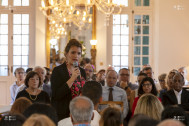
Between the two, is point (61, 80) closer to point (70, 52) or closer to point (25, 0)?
point (70, 52)

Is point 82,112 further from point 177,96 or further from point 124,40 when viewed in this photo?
point 124,40

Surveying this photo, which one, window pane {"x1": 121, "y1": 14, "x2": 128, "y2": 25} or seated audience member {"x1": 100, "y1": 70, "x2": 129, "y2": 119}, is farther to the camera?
window pane {"x1": 121, "y1": 14, "x2": 128, "y2": 25}

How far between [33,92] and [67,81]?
1.39 meters

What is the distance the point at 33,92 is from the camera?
14.9 feet

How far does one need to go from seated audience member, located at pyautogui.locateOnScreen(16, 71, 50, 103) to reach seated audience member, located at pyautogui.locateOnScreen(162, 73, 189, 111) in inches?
68.7

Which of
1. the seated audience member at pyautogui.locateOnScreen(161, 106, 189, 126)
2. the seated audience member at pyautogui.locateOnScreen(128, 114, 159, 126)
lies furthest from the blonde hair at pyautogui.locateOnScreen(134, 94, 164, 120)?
the seated audience member at pyautogui.locateOnScreen(128, 114, 159, 126)

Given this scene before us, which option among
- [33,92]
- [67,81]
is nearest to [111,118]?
[67,81]

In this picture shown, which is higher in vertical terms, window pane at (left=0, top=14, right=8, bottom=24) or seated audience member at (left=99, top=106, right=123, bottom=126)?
window pane at (left=0, top=14, right=8, bottom=24)

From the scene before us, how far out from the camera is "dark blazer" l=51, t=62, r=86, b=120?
3277 millimetres

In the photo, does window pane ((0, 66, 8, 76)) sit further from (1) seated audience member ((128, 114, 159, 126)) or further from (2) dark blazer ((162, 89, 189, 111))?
(1) seated audience member ((128, 114, 159, 126))

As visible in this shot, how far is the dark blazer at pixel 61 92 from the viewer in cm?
328

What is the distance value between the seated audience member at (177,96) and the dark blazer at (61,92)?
1.90 m

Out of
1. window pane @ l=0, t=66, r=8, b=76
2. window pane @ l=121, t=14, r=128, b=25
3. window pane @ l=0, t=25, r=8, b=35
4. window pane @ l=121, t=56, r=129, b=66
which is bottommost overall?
window pane @ l=0, t=66, r=8, b=76

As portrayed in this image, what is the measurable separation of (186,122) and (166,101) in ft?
7.66
